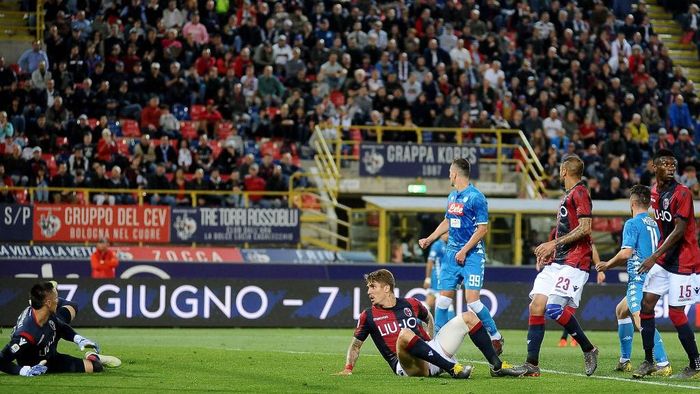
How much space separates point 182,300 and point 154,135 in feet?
22.7

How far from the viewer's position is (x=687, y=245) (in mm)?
12625

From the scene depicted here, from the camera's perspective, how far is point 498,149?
102 ft

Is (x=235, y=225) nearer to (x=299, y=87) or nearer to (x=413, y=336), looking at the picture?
(x=299, y=87)

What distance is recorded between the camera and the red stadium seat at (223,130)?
30.3 meters

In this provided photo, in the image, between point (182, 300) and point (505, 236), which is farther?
point (505, 236)

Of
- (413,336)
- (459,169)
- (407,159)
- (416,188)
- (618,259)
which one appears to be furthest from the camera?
(416,188)

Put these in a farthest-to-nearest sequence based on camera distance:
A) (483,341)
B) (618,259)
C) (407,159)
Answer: (407,159), (618,259), (483,341)

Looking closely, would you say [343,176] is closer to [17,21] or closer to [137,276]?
[137,276]

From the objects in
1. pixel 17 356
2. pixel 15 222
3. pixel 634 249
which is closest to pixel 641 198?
pixel 634 249

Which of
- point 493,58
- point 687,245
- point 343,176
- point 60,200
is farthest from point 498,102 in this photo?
point 687,245

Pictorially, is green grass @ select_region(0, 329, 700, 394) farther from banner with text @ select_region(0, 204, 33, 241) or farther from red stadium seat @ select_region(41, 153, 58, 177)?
red stadium seat @ select_region(41, 153, 58, 177)

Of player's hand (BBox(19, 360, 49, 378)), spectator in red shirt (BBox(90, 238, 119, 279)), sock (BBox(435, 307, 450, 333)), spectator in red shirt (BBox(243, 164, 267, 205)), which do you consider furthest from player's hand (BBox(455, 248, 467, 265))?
spectator in red shirt (BBox(243, 164, 267, 205))

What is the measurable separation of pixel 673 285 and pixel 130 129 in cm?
1909

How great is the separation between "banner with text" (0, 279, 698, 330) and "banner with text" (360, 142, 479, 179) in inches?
261
